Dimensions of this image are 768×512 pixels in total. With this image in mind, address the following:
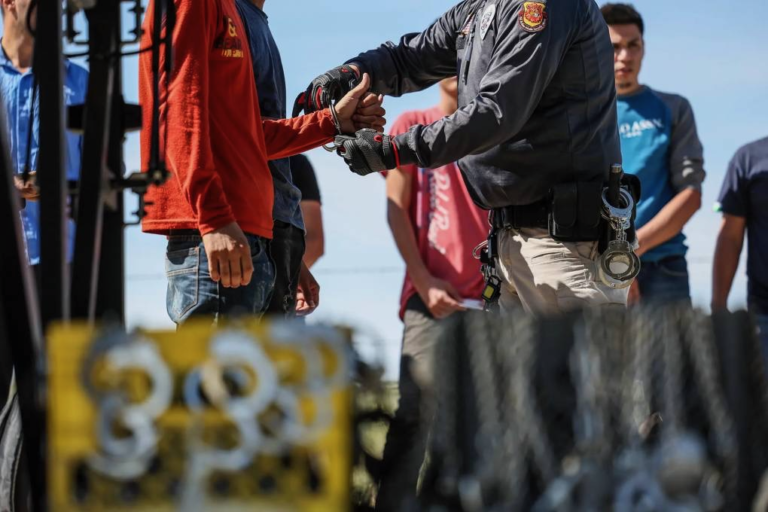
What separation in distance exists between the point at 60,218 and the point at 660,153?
10.8 feet

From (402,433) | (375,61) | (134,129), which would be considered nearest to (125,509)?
(402,433)

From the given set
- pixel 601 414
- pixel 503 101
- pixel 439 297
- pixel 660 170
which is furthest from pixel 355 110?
pixel 601 414

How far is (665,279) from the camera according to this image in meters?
4.30

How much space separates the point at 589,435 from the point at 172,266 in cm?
183

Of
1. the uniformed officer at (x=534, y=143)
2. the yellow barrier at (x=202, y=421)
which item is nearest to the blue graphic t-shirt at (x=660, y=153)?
the uniformed officer at (x=534, y=143)

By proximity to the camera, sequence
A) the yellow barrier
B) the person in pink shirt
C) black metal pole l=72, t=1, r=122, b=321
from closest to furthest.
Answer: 1. the yellow barrier
2. black metal pole l=72, t=1, r=122, b=321
3. the person in pink shirt

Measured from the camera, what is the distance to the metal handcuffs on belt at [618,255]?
2.95 m

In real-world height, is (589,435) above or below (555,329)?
below

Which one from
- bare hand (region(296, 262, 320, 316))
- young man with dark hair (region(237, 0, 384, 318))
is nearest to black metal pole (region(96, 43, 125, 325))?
young man with dark hair (region(237, 0, 384, 318))

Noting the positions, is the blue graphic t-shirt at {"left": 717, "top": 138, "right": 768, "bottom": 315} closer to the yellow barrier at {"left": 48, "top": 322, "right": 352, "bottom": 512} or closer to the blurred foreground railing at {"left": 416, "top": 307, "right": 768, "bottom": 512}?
the blurred foreground railing at {"left": 416, "top": 307, "right": 768, "bottom": 512}

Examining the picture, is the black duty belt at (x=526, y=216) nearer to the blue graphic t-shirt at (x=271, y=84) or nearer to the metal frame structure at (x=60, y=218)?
the blue graphic t-shirt at (x=271, y=84)

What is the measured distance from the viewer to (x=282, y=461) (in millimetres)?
1138

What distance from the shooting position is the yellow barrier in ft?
3.70

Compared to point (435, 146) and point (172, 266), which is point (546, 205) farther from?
point (172, 266)
